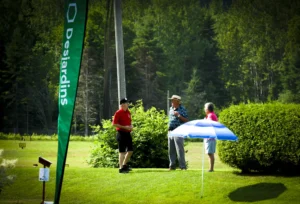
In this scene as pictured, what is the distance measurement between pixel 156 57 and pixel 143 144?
56.4m

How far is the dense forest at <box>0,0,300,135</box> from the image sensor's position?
2534 inches

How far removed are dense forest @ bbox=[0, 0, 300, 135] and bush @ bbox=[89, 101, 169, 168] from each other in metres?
44.5

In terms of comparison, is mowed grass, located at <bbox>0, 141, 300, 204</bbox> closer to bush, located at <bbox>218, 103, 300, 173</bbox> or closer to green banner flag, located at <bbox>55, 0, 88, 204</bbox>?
bush, located at <bbox>218, 103, 300, 173</bbox>

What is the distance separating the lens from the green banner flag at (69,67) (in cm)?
974

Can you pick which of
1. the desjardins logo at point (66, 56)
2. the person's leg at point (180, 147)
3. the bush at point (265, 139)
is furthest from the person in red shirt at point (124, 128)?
the desjardins logo at point (66, 56)

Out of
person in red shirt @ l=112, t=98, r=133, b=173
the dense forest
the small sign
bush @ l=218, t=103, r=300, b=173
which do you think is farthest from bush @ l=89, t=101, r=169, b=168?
the dense forest

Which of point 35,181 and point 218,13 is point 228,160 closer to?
point 35,181

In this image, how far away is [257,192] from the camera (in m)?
12.6

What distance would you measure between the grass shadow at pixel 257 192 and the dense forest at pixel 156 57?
50.0 meters

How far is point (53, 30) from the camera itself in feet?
235

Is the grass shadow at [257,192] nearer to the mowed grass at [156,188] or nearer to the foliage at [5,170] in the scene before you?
the mowed grass at [156,188]

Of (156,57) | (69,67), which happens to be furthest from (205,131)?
(156,57)

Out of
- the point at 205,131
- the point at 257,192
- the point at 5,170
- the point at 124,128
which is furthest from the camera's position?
the point at 124,128

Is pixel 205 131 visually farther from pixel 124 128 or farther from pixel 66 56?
pixel 66 56
